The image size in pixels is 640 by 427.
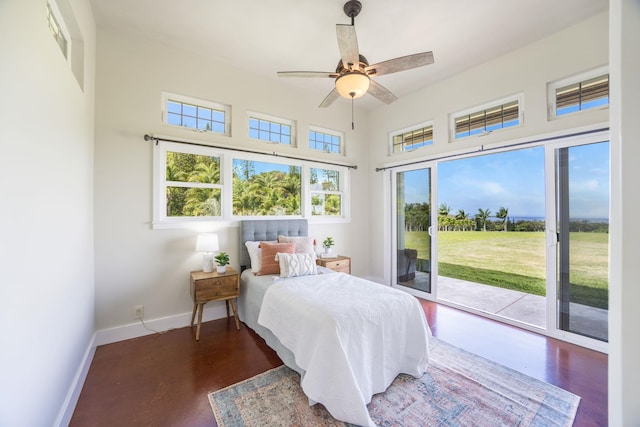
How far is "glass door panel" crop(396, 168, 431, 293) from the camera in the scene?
4.09 meters

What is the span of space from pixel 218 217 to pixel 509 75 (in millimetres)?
4034

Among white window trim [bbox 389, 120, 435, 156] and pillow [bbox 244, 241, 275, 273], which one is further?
white window trim [bbox 389, 120, 435, 156]

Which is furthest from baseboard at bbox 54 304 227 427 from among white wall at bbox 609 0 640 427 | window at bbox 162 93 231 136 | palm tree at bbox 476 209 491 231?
palm tree at bbox 476 209 491 231

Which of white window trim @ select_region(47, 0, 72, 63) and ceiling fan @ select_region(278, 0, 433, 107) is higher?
white window trim @ select_region(47, 0, 72, 63)

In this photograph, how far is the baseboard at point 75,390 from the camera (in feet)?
→ 5.42

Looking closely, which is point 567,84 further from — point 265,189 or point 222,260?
point 222,260

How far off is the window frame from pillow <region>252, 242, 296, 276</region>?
3.37 m

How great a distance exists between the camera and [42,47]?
143 centimetres

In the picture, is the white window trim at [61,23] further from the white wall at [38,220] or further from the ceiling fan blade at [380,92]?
the ceiling fan blade at [380,92]

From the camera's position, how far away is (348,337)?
5.75 ft

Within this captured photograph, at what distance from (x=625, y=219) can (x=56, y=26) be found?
332 centimetres

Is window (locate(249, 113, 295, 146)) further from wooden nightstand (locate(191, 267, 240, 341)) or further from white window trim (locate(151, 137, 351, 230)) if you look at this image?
wooden nightstand (locate(191, 267, 240, 341))

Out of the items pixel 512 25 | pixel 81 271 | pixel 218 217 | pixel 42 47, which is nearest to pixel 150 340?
pixel 81 271

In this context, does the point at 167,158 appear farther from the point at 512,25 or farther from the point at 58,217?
the point at 512,25
